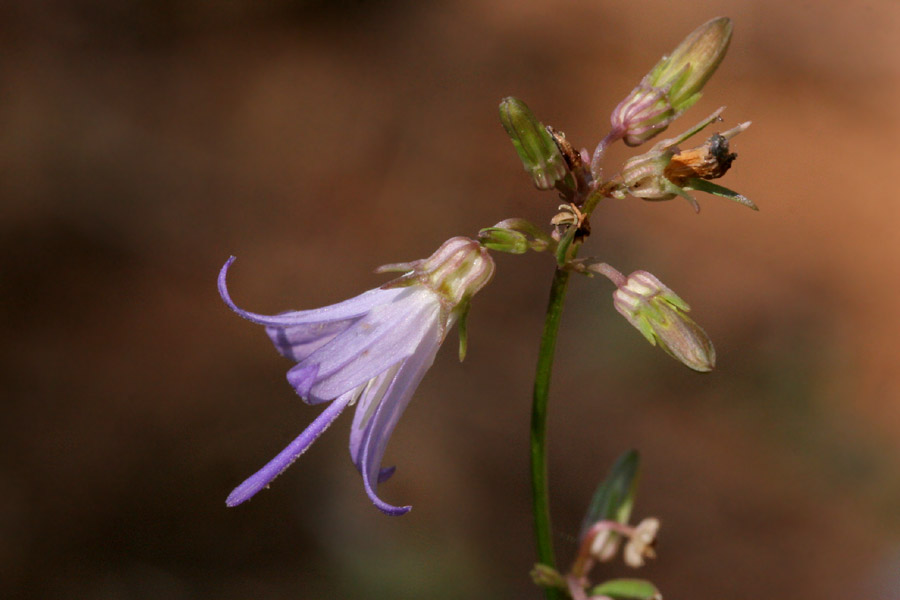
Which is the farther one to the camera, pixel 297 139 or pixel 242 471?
pixel 297 139

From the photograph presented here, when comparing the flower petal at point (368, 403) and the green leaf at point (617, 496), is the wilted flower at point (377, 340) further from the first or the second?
the green leaf at point (617, 496)

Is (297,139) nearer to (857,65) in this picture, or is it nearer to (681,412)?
(681,412)

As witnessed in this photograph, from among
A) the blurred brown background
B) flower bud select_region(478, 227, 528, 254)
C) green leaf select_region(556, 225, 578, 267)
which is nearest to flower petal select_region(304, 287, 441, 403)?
flower bud select_region(478, 227, 528, 254)

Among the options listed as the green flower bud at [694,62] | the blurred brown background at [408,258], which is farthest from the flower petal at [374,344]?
the blurred brown background at [408,258]

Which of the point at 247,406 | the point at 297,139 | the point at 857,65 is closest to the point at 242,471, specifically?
the point at 247,406

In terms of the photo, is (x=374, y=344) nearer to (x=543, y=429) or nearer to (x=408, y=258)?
(x=543, y=429)

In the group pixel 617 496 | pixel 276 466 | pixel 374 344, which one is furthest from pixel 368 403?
pixel 617 496
